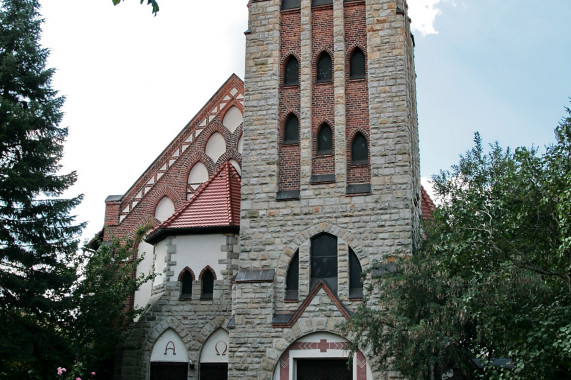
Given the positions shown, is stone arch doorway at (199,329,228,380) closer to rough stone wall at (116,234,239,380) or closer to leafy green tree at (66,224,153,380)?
rough stone wall at (116,234,239,380)

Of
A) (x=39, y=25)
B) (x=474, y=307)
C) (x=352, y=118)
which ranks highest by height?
(x=39, y=25)

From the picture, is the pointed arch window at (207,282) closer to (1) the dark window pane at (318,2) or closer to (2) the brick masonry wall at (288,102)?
(2) the brick masonry wall at (288,102)

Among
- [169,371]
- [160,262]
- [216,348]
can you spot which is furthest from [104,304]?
[216,348]

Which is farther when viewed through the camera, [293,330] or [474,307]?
[293,330]

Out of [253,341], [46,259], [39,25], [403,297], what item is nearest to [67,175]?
[46,259]

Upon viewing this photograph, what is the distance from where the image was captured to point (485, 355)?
47.6ft

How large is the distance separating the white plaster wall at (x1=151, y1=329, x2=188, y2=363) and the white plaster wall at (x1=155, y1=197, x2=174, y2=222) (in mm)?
5063

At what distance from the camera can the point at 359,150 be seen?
18484mm

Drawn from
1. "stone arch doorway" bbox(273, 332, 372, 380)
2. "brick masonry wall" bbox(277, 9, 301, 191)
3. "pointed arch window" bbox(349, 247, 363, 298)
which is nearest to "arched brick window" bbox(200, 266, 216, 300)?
"brick masonry wall" bbox(277, 9, 301, 191)

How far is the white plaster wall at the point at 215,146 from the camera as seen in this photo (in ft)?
78.1

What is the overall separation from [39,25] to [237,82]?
23.8 feet

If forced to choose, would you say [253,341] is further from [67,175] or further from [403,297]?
[67,175]

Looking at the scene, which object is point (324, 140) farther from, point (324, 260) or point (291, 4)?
point (291, 4)

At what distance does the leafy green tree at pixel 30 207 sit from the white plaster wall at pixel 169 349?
2831 mm
